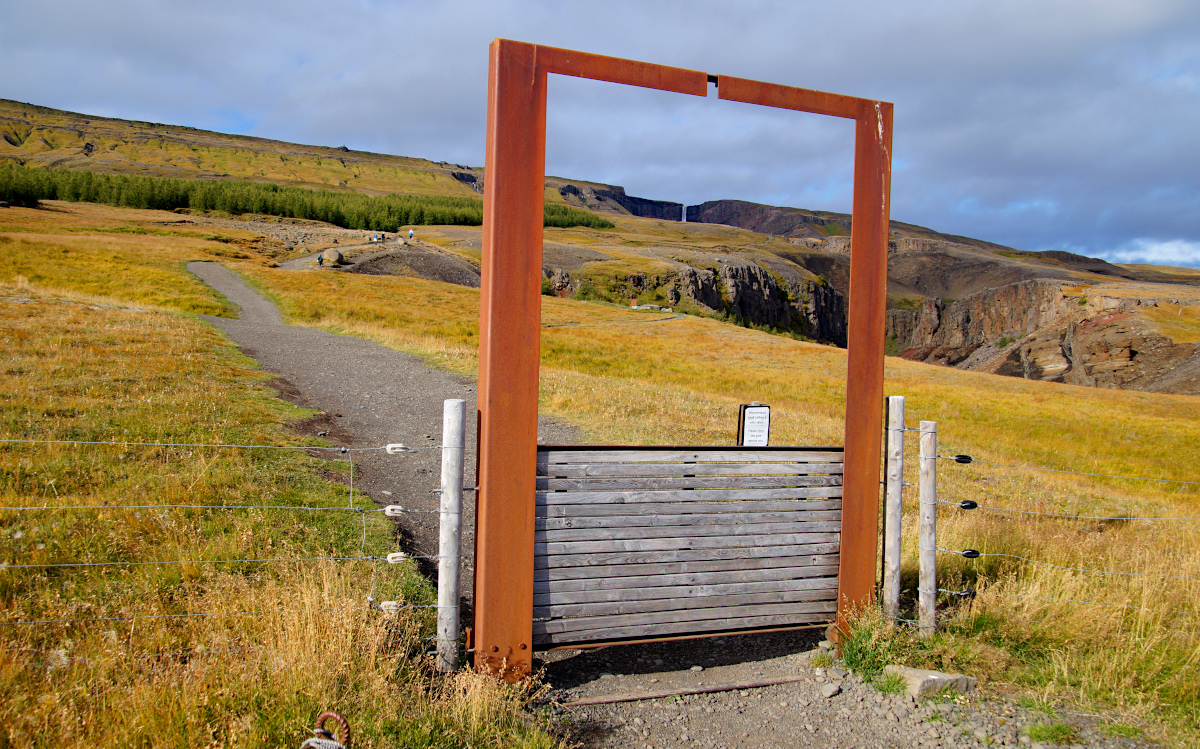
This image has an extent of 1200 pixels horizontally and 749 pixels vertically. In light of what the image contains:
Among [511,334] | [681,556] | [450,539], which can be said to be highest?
[511,334]

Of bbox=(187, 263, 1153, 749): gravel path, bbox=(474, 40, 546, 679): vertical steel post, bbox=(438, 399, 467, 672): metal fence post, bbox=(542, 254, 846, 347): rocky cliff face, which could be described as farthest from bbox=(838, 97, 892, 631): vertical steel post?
bbox=(542, 254, 846, 347): rocky cliff face

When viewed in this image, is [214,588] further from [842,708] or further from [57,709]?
[842,708]

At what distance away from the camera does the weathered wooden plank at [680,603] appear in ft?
14.1

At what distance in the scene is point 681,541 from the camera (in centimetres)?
457

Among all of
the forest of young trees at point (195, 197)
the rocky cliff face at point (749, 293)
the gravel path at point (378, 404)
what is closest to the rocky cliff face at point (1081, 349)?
the rocky cliff face at point (749, 293)

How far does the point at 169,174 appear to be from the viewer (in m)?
154

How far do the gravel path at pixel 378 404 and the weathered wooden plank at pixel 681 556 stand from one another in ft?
5.49

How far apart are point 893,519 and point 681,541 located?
5.42 ft

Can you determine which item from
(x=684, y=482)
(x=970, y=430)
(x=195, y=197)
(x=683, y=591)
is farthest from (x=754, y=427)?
(x=195, y=197)

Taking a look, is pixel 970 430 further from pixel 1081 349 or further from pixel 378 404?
pixel 1081 349

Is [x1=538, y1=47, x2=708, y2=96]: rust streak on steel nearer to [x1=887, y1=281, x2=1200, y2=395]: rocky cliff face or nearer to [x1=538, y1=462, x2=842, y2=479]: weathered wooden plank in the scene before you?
[x1=538, y1=462, x2=842, y2=479]: weathered wooden plank

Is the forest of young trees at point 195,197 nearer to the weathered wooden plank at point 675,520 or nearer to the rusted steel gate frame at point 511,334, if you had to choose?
the rusted steel gate frame at point 511,334

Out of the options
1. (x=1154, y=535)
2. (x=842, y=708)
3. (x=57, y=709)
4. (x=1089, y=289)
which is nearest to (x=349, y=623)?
(x=57, y=709)

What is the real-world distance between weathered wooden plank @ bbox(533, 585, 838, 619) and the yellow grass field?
0.67 m
